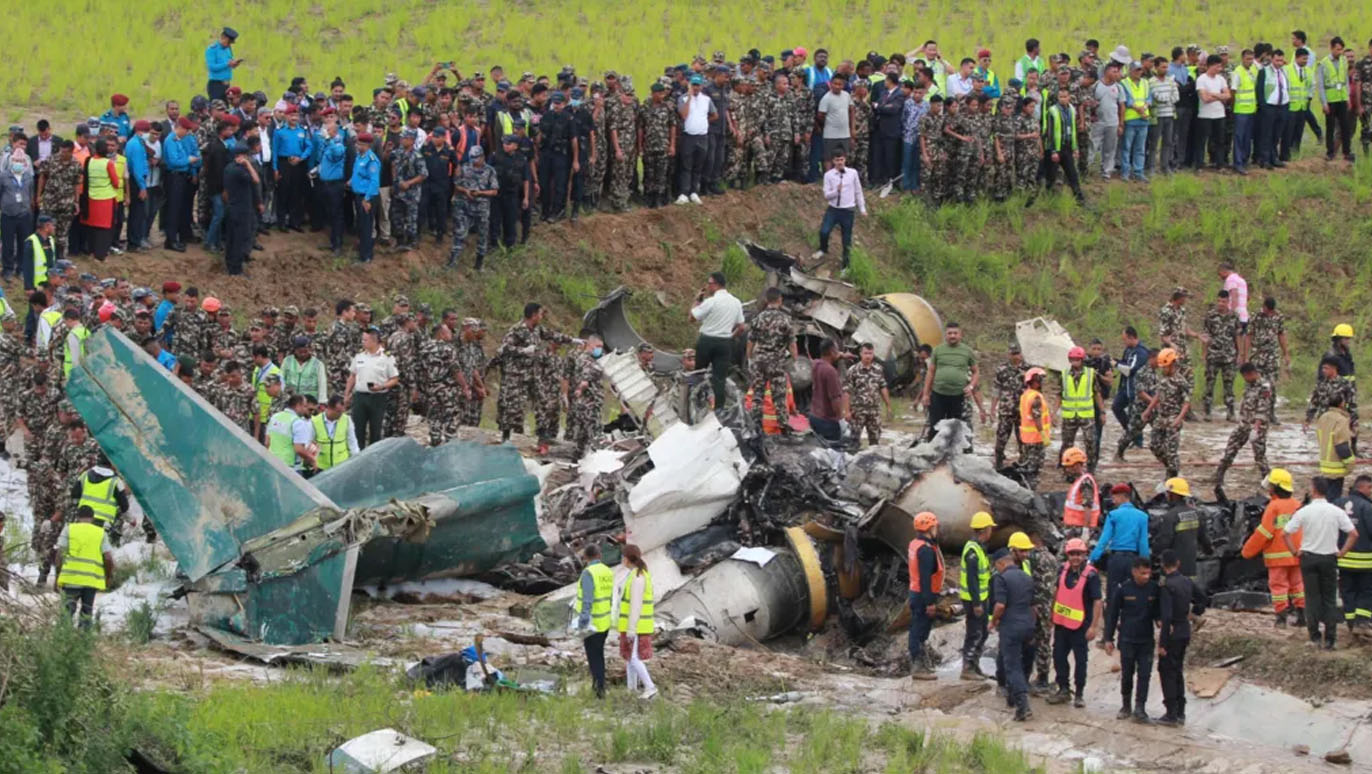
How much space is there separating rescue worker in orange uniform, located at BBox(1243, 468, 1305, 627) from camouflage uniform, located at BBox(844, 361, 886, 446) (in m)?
5.58

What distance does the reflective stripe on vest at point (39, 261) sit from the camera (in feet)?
72.7

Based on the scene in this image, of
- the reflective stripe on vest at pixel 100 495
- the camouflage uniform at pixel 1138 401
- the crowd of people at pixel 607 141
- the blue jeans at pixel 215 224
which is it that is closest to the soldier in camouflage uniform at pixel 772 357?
the camouflage uniform at pixel 1138 401

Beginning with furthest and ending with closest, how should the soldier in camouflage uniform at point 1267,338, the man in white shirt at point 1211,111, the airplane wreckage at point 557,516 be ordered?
the man in white shirt at point 1211,111 → the soldier in camouflage uniform at point 1267,338 → the airplane wreckage at point 557,516

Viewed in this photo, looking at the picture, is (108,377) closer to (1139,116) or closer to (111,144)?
(111,144)

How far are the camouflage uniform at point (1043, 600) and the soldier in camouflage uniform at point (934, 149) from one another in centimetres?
1335

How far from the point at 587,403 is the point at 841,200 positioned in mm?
6480

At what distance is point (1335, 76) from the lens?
104 feet

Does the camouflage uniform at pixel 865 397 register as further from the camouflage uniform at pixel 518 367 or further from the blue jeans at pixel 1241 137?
the blue jeans at pixel 1241 137

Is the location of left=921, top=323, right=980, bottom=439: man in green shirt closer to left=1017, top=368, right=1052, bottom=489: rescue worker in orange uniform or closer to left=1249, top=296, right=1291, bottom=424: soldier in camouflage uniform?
left=1017, top=368, right=1052, bottom=489: rescue worker in orange uniform

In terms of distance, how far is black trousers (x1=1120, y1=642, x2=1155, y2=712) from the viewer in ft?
50.3

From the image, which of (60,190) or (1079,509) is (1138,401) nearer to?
(1079,509)

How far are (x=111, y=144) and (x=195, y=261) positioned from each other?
2.02m

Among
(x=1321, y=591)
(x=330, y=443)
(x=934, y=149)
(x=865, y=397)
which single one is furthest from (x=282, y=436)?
(x=934, y=149)

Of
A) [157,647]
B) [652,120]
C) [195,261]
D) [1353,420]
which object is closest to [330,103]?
[195,261]
